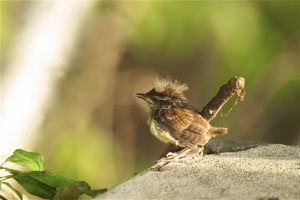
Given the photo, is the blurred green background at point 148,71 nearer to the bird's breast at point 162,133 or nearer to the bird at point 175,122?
the bird at point 175,122

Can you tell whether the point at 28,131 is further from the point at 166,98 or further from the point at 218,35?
the point at 166,98

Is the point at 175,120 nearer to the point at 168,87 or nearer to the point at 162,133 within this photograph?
the point at 162,133

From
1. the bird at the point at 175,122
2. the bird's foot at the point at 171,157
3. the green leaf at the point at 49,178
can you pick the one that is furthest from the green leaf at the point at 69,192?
the bird at the point at 175,122

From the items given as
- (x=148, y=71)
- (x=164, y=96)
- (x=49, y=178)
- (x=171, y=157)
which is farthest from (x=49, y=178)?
(x=148, y=71)

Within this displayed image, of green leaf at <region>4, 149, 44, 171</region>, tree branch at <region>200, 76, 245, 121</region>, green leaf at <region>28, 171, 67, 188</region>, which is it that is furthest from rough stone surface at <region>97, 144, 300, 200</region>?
green leaf at <region>4, 149, 44, 171</region>

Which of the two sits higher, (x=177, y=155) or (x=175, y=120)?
(x=175, y=120)

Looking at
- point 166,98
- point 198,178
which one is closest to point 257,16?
point 166,98
